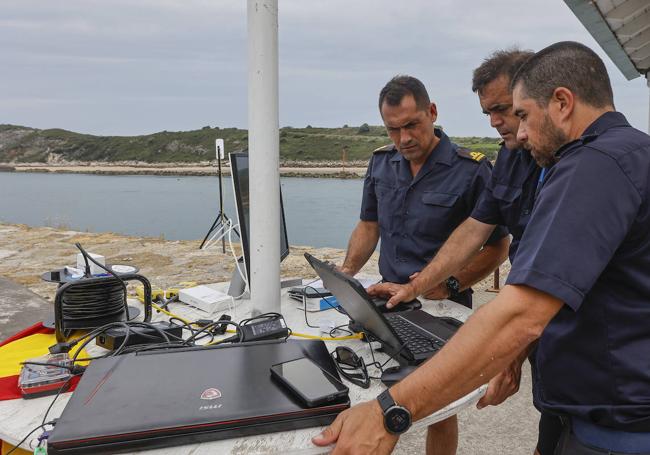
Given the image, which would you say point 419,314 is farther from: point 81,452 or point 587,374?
point 81,452

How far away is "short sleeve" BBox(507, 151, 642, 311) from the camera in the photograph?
0.97 m

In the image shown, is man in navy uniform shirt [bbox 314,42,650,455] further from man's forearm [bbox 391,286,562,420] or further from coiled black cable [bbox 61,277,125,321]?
coiled black cable [bbox 61,277,125,321]

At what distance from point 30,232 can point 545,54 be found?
35.4 ft

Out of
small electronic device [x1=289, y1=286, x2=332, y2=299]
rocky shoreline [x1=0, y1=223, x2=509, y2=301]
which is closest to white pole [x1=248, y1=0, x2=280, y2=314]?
small electronic device [x1=289, y1=286, x2=332, y2=299]

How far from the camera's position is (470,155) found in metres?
2.45

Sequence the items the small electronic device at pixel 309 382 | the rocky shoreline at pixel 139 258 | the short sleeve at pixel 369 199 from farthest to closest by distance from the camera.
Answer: the rocky shoreline at pixel 139 258 < the short sleeve at pixel 369 199 < the small electronic device at pixel 309 382

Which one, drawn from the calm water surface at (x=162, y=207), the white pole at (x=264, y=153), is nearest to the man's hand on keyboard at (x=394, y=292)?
the white pole at (x=264, y=153)

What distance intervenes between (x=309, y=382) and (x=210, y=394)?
0.73 feet

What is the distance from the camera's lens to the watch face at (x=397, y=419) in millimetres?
1028

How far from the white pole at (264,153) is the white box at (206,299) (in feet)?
0.70

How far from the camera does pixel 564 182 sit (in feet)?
3.29

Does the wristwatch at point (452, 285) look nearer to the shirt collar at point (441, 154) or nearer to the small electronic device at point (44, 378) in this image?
the shirt collar at point (441, 154)

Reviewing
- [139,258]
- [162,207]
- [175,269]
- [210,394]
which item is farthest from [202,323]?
[162,207]

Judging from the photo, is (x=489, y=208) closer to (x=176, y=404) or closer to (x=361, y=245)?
Result: (x=361, y=245)
